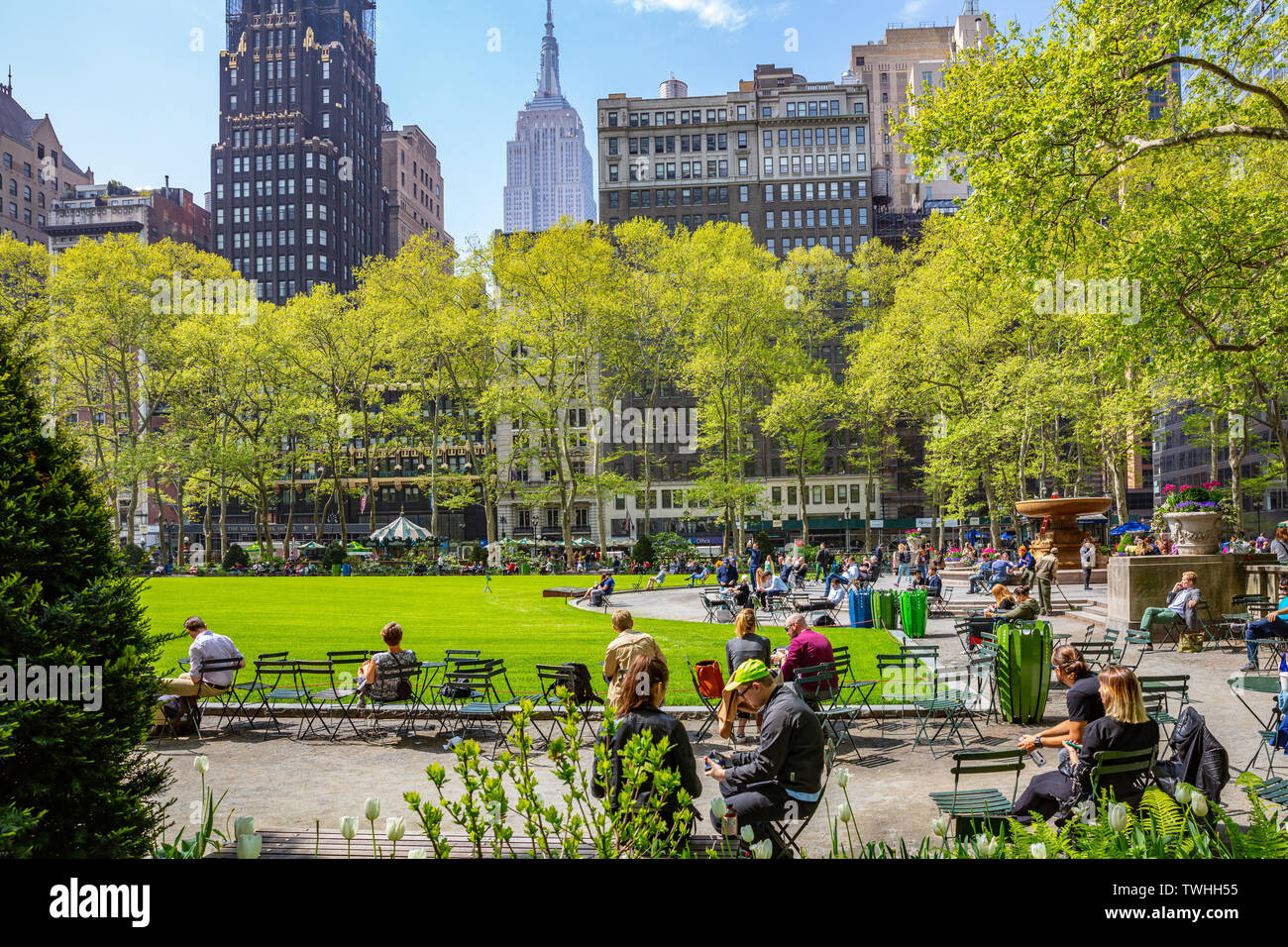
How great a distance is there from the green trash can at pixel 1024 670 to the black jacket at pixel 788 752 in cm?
619

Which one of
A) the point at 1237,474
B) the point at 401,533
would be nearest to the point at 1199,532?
the point at 1237,474

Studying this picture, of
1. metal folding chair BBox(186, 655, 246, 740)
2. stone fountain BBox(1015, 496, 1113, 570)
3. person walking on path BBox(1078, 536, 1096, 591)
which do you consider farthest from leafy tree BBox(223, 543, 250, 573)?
person walking on path BBox(1078, 536, 1096, 591)

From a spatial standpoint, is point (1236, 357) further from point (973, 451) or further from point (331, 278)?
point (331, 278)

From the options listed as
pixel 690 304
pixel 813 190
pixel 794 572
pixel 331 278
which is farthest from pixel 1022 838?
pixel 331 278

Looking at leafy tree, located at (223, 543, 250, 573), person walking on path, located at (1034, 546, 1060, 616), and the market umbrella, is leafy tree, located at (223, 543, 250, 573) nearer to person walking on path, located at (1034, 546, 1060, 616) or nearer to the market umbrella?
the market umbrella

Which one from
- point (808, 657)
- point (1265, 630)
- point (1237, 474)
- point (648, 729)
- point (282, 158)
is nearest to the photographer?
point (648, 729)

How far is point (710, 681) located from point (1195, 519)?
1415 centimetres

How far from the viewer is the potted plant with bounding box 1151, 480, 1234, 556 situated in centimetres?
1900

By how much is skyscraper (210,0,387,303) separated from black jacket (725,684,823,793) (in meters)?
119

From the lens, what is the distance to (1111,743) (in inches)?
243

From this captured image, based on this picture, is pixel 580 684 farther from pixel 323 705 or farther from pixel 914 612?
pixel 914 612

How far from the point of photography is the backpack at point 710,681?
Result: 35.8 ft

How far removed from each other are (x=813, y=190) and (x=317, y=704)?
3509 inches
